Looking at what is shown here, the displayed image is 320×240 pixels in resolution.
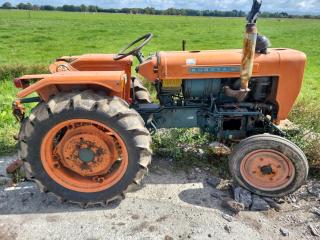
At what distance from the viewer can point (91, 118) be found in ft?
10.8

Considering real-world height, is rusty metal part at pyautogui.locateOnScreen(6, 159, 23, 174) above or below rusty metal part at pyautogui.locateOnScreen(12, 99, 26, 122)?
below

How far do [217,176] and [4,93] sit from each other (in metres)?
5.29

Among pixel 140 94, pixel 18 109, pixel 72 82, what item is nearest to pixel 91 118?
pixel 72 82

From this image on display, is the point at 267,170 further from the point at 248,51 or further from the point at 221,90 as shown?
the point at 248,51

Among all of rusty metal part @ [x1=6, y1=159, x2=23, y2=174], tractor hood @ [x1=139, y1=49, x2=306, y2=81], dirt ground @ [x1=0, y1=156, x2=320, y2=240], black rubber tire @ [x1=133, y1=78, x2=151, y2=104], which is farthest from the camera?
black rubber tire @ [x1=133, y1=78, x2=151, y2=104]

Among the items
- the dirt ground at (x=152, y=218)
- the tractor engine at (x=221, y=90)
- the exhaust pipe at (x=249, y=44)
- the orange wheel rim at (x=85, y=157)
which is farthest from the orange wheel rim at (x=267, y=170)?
the orange wheel rim at (x=85, y=157)

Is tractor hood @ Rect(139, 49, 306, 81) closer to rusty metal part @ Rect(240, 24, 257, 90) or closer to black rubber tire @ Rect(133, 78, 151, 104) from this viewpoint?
rusty metal part @ Rect(240, 24, 257, 90)

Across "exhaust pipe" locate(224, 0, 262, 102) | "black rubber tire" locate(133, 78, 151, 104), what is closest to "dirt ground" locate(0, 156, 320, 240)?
"black rubber tire" locate(133, 78, 151, 104)

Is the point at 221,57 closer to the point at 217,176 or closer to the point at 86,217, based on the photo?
the point at 217,176

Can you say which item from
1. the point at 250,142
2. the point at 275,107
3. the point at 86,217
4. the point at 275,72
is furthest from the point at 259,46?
the point at 86,217

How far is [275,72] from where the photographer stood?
3744 millimetres

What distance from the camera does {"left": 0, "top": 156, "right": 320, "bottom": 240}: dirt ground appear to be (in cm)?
319

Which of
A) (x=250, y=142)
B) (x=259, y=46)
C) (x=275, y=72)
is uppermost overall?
(x=259, y=46)

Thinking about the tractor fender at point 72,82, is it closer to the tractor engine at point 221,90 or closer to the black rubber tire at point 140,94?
the tractor engine at point 221,90
